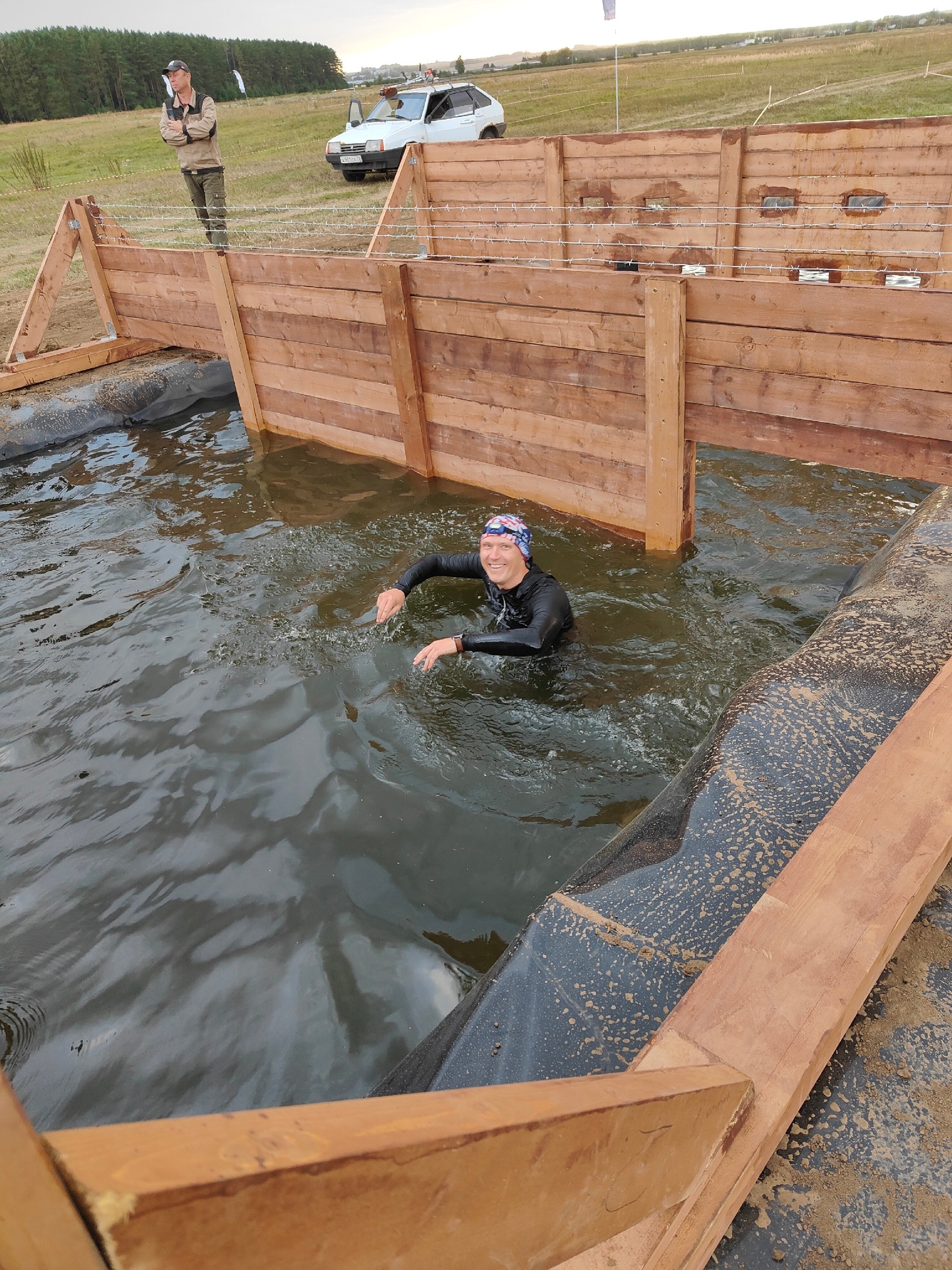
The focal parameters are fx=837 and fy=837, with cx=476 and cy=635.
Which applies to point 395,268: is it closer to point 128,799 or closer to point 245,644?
point 245,644

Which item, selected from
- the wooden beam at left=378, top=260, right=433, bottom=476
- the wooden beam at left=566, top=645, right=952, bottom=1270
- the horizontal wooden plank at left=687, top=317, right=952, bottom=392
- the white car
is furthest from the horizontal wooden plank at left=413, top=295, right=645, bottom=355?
the white car

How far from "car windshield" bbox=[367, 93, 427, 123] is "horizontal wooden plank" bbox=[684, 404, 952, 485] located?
16.2 metres

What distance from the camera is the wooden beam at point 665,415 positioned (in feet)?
16.7

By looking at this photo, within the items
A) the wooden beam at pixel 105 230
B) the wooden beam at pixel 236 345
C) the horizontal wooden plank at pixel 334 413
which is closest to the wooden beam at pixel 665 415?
the horizontal wooden plank at pixel 334 413

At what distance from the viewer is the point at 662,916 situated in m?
2.40

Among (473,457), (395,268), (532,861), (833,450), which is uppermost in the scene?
(395,268)

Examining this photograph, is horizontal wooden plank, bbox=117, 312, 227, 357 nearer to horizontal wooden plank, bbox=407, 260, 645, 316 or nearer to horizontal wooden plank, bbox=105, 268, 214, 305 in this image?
horizontal wooden plank, bbox=105, 268, 214, 305

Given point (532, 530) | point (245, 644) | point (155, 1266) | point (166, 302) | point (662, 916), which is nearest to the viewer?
point (155, 1266)

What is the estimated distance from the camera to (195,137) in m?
9.34

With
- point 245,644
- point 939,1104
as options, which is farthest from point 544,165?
point 939,1104

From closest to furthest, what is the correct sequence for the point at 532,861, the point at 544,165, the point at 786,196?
the point at 532,861
the point at 786,196
the point at 544,165

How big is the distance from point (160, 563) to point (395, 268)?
297 cm

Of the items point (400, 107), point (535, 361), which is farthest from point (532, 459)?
point (400, 107)

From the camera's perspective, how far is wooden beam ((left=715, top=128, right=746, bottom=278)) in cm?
757
